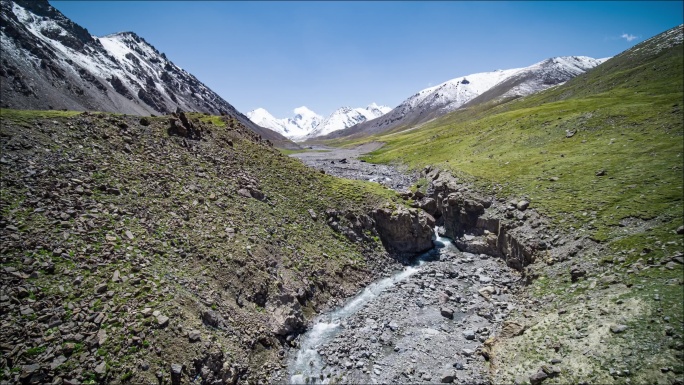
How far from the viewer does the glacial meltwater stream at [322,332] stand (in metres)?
23.7

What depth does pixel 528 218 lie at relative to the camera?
3894 cm

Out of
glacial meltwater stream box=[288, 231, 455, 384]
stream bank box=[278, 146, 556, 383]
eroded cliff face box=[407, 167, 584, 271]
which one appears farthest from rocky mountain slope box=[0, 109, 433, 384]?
eroded cliff face box=[407, 167, 584, 271]

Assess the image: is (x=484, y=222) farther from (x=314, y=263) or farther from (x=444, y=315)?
(x=314, y=263)

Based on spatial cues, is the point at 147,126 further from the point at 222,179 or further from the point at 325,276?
the point at 325,276

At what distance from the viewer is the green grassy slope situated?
19469mm

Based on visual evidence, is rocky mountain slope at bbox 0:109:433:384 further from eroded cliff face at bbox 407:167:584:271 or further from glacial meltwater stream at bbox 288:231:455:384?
eroded cliff face at bbox 407:167:584:271

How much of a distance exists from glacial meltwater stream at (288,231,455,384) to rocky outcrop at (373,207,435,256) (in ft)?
10.3

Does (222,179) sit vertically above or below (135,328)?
above

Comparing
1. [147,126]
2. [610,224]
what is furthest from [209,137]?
[610,224]

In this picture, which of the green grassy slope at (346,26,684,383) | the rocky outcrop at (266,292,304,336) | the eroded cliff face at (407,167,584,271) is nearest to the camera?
the green grassy slope at (346,26,684,383)

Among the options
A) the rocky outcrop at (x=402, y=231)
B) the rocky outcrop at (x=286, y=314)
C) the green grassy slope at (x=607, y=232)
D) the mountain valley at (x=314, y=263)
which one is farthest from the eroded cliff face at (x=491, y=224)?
the rocky outcrop at (x=286, y=314)

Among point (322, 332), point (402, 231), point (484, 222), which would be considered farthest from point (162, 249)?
point (484, 222)

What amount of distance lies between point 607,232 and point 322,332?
1119 inches

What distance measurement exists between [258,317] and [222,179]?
19327 millimetres
